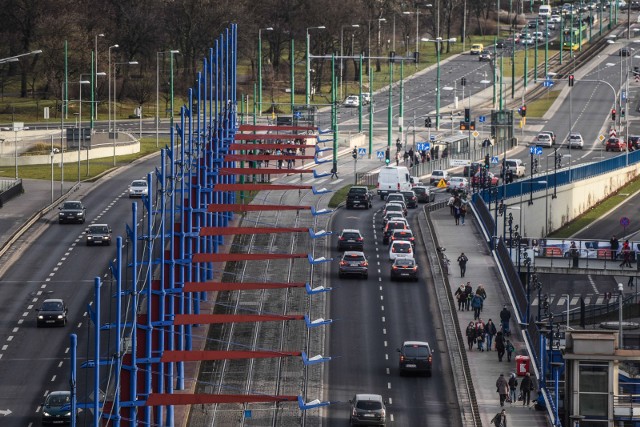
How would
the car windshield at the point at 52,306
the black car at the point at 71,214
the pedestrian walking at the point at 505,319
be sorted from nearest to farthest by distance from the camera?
1. the pedestrian walking at the point at 505,319
2. the car windshield at the point at 52,306
3. the black car at the point at 71,214

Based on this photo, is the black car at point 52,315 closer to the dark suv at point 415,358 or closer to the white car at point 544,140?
the dark suv at point 415,358

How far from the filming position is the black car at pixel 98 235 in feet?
342

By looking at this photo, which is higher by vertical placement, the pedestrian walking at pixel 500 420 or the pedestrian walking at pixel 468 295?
the pedestrian walking at pixel 468 295

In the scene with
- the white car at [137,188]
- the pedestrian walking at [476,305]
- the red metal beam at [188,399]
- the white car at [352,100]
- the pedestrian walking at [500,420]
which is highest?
the white car at [352,100]

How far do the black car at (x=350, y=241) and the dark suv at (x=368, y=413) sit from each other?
33875 millimetres

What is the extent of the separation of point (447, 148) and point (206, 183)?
51769 mm

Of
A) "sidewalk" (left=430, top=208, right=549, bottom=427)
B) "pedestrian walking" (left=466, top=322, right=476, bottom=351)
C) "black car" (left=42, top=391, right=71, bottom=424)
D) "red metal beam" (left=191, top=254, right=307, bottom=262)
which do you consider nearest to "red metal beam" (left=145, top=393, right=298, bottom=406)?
"black car" (left=42, top=391, right=71, bottom=424)

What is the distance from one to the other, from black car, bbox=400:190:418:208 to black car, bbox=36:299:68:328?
137ft

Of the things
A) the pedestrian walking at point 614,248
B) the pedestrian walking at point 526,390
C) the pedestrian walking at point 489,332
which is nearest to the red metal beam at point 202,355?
the pedestrian walking at point 526,390

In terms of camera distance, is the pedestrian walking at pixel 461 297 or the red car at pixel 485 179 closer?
the pedestrian walking at pixel 461 297

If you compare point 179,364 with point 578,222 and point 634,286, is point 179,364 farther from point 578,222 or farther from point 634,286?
point 578,222

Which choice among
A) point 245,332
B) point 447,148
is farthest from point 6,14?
point 245,332

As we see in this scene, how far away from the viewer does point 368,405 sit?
71062 millimetres

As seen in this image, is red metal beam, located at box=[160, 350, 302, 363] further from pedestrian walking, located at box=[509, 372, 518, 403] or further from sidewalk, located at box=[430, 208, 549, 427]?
pedestrian walking, located at box=[509, 372, 518, 403]
